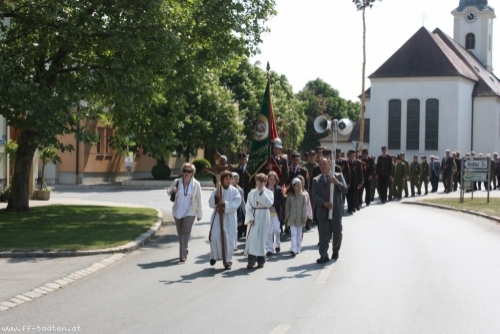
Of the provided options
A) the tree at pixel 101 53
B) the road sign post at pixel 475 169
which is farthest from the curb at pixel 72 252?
the road sign post at pixel 475 169

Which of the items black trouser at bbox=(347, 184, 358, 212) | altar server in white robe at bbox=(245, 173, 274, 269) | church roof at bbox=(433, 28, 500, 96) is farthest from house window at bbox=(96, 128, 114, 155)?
church roof at bbox=(433, 28, 500, 96)

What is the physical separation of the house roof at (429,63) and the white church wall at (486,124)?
859 mm

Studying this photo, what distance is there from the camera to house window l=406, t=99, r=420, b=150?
214 ft

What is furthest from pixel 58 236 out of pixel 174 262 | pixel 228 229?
pixel 228 229

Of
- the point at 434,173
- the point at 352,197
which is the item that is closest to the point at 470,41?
the point at 434,173

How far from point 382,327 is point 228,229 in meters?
4.91

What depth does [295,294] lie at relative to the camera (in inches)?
393

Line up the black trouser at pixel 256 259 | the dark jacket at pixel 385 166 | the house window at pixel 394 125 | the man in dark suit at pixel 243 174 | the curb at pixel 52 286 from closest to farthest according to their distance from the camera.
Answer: the curb at pixel 52 286
the black trouser at pixel 256 259
the man in dark suit at pixel 243 174
the dark jacket at pixel 385 166
the house window at pixel 394 125

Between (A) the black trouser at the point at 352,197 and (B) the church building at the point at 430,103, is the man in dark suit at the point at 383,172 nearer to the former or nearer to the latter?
(A) the black trouser at the point at 352,197

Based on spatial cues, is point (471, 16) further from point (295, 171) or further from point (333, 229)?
point (333, 229)

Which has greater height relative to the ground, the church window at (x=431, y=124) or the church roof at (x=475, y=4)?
the church roof at (x=475, y=4)

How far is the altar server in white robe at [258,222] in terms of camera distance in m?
12.4

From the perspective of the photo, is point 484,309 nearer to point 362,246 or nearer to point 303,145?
point 362,246

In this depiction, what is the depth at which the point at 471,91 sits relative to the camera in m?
68.6
